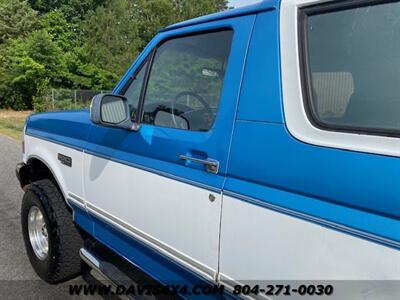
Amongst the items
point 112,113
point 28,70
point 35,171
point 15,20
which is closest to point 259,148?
point 112,113

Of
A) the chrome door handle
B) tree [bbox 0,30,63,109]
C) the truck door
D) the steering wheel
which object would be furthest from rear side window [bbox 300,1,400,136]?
tree [bbox 0,30,63,109]

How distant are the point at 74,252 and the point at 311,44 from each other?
266 centimetres

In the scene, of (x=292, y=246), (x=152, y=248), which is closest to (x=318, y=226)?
(x=292, y=246)

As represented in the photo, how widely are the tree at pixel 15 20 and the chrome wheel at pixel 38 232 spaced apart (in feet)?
116

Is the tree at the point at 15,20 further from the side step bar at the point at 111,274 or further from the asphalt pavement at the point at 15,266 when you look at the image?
the side step bar at the point at 111,274

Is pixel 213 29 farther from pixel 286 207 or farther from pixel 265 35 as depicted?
pixel 286 207

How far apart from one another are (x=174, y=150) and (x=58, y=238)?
70.0 inches

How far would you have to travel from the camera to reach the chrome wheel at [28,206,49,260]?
4.02m

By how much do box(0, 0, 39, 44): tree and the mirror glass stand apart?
36.9 m

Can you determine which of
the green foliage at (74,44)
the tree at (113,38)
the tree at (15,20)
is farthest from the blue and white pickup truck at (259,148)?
the tree at (15,20)

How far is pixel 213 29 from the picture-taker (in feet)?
7.88

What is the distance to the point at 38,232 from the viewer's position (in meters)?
4.10

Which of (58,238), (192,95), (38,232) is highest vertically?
(192,95)

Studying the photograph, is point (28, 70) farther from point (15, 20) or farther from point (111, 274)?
point (111, 274)
